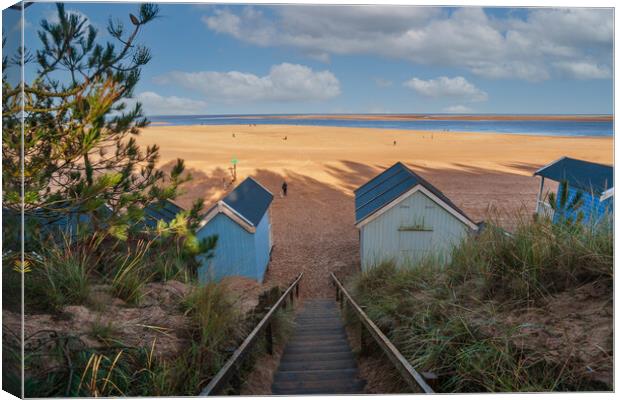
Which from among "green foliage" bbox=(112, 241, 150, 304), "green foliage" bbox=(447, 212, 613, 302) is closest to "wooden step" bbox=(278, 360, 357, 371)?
"green foliage" bbox=(447, 212, 613, 302)

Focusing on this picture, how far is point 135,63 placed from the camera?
4223mm

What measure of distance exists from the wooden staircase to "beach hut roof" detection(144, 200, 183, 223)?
5.71 feet

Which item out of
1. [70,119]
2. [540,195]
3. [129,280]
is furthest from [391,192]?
[70,119]

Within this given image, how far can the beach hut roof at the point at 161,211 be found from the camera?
4.79 meters

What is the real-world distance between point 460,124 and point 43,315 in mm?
3692

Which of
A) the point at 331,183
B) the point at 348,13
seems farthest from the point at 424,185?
the point at 331,183

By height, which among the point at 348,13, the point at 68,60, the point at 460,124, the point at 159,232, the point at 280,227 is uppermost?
the point at 348,13

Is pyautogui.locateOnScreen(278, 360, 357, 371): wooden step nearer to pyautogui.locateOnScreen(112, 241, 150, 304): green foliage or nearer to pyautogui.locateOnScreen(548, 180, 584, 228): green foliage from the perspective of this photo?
pyautogui.locateOnScreen(112, 241, 150, 304): green foliage

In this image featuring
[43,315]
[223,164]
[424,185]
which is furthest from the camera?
[223,164]

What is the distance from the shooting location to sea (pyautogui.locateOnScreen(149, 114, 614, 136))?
404 centimetres

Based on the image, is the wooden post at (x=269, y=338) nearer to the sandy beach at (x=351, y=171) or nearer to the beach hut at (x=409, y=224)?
the sandy beach at (x=351, y=171)

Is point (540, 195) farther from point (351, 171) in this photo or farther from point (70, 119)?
point (351, 171)

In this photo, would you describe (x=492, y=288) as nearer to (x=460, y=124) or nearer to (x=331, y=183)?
(x=460, y=124)

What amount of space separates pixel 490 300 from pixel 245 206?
3671mm
